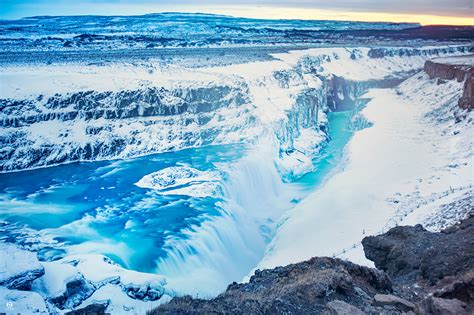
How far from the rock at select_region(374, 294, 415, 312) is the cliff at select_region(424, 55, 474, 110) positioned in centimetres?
3516

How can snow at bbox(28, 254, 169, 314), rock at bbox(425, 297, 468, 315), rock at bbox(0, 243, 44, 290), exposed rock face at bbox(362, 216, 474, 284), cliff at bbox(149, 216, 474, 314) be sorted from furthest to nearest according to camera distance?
snow at bbox(28, 254, 169, 314), rock at bbox(0, 243, 44, 290), exposed rock face at bbox(362, 216, 474, 284), cliff at bbox(149, 216, 474, 314), rock at bbox(425, 297, 468, 315)

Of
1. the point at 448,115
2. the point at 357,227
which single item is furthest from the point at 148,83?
the point at 448,115

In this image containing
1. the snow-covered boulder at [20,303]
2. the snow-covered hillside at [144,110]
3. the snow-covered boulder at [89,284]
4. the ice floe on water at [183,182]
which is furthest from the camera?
the snow-covered hillside at [144,110]

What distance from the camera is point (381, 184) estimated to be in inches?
1193

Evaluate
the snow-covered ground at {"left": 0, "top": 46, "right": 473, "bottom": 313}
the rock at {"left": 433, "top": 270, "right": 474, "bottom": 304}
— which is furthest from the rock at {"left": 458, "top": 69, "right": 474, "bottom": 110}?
the rock at {"left": 433, "top": 270, "right": 474, "bottom": 304}

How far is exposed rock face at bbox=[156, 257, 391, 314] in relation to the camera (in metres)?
9.84

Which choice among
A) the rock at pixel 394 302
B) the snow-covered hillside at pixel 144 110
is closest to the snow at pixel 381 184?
the rock at pixel 394 302

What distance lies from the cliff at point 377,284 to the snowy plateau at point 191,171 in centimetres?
426

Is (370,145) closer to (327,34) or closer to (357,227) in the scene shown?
(357,227)

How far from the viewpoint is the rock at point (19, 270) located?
45.4 ft

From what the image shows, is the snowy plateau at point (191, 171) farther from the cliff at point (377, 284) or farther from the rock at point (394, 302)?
the rock at point (394, 302)

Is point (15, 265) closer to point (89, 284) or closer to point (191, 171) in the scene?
point (89, 284)

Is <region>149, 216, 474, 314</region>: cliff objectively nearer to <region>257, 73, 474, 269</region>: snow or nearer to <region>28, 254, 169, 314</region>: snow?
<region>257, 73, 474, 269</region>: snow

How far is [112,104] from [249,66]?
22698 mm
